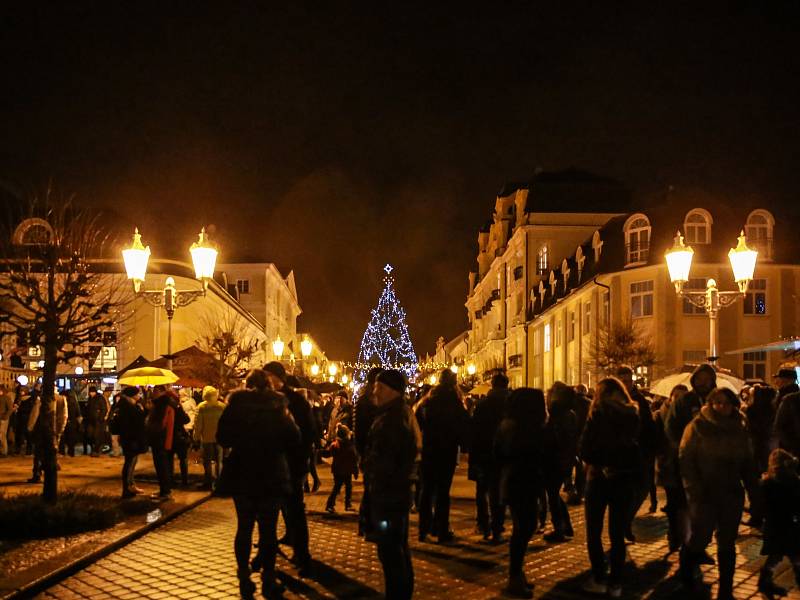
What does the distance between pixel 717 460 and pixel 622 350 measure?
2828 centimetres

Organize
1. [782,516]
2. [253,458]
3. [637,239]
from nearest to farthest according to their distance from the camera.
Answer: [253,458] < [782,516] < [637,239]

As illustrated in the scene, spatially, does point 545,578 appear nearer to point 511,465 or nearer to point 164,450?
point 511,465

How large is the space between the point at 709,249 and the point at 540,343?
2035cm

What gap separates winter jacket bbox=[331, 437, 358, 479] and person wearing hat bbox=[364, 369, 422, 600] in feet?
20.7

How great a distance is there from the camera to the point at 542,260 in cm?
5981

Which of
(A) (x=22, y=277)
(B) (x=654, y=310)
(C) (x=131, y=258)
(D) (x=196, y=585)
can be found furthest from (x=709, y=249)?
(D) (x=196, y=585)

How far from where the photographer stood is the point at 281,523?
11156mm

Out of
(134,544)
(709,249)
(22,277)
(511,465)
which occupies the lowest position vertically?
(134,544)

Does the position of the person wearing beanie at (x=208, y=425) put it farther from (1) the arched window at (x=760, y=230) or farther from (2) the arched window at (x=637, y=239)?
(1) the arched window at (x=760, y=230)

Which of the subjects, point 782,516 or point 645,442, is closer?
point 782,516

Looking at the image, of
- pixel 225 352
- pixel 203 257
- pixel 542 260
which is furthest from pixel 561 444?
pixel 542 260

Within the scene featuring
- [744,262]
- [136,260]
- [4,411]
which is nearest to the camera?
[136,260]

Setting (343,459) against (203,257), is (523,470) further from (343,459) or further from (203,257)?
(203,257)

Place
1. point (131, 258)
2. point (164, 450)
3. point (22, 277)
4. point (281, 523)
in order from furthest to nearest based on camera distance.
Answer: point (131, 258) < point (164, 450) < point (22, 277) < point (281, 523)
